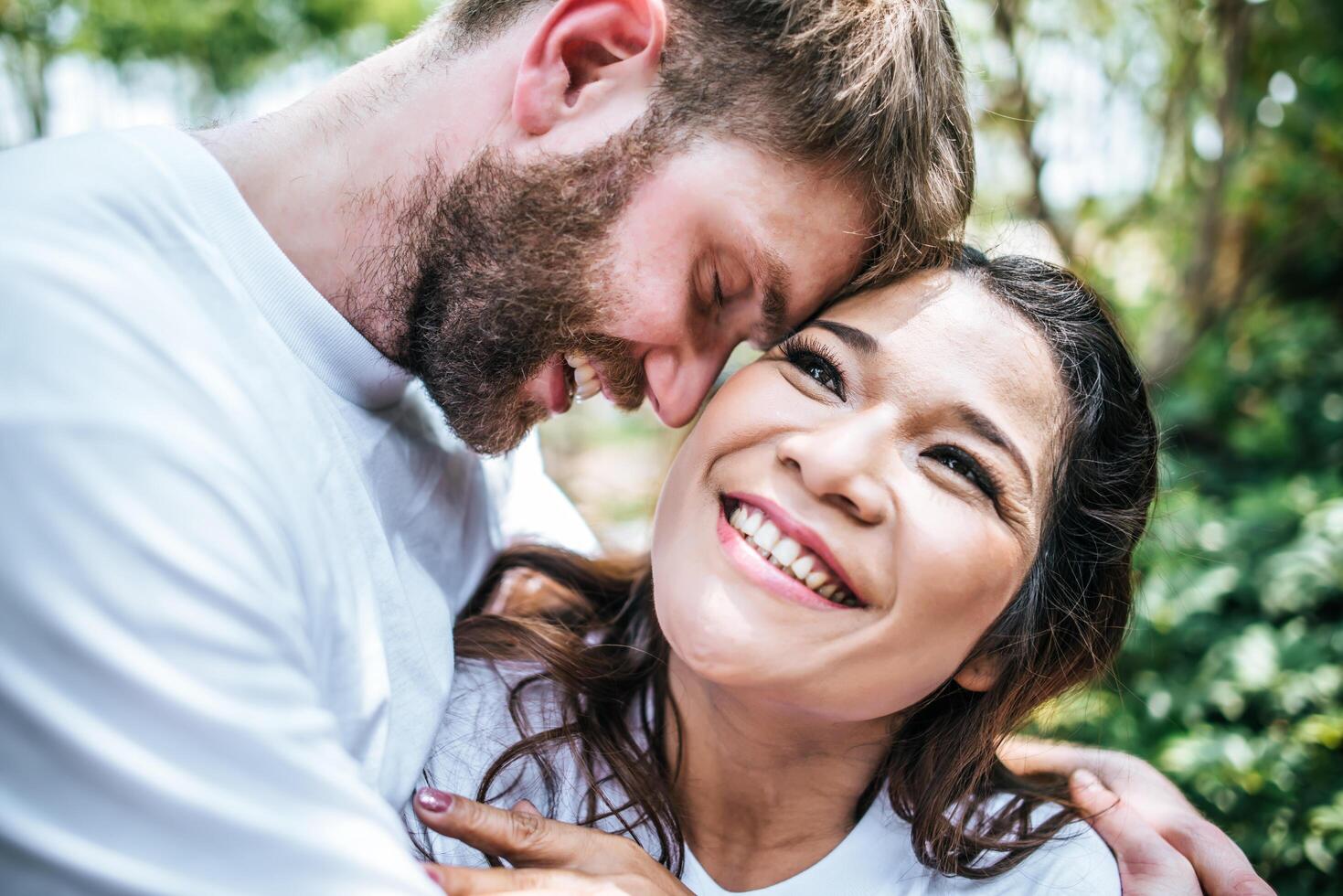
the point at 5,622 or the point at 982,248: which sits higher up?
the point at 5,622

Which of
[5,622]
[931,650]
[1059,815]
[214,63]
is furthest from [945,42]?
[214,63]

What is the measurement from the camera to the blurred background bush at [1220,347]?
10.5 feet

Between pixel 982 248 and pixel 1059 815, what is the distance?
1401mm

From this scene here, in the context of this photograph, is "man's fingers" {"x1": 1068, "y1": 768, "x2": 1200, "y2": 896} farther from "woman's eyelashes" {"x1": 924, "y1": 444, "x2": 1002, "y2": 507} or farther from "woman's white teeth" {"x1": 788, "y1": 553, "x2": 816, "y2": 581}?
"woman's white teeth" {"x1": 788, "y1": 553, "x2": 816, "y2": 581}

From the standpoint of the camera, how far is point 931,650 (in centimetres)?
197

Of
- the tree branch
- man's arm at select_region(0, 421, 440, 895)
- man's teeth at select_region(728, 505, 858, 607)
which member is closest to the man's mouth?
man's teeth at select_region(728, 505, 858, 607)

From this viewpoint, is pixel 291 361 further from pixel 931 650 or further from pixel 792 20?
pixel 931 650

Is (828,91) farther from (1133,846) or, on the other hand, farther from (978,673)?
(1133,846)

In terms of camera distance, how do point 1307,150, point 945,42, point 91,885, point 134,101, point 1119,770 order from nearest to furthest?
1. point 91,885
2. point 945,42
3. point 1119,770
4. point 1307,150
5. point 134,101

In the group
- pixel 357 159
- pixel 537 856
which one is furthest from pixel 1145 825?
pixel 357 159

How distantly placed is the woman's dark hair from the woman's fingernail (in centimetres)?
31

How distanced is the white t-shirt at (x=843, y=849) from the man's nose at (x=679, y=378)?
79 cm

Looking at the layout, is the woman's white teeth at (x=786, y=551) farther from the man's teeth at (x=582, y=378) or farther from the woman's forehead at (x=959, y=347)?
the man's teeth at (x=582, y=378)

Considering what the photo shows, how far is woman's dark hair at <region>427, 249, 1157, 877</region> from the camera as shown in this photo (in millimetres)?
2180
